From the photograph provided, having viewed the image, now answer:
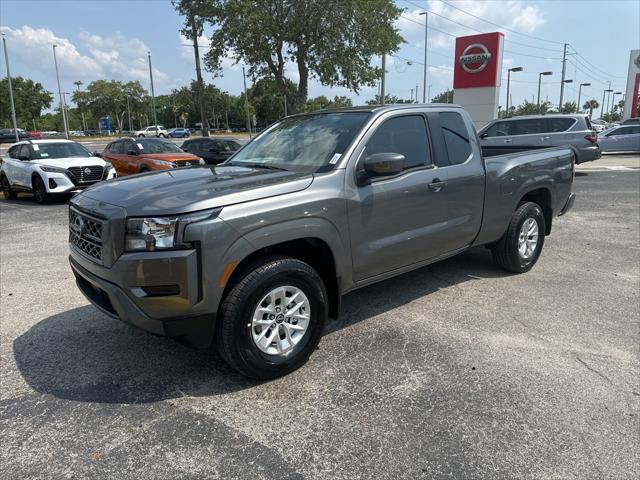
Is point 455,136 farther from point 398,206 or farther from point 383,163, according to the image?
point 383,163

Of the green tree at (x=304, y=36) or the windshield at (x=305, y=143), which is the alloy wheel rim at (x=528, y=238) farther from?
the green tree at (x=304, y=36)

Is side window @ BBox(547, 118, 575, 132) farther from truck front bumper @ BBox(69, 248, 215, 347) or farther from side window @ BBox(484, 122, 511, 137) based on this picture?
truck front bumper @ BBox(69, 248, 215, 347)

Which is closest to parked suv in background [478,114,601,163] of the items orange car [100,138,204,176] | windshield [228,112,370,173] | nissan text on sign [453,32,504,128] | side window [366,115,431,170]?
orange car [100,138,204,176]

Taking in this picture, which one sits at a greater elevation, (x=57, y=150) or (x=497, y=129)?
(x=497, y=129)

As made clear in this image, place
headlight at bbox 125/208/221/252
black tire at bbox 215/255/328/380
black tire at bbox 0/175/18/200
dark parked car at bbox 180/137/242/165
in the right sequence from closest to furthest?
A: 1. headlight at bbox 125/208/221/252
2. black tire at bbox 215/255/328/380
3. black tire at bbox 0/175/18/200
4. dark parked car at bbox 180/137/242/165

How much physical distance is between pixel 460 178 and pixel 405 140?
2.43 feet

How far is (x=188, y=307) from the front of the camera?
118 inches

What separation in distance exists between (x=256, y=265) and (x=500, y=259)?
11.5 feet

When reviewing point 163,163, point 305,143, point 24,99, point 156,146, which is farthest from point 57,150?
point 24,99

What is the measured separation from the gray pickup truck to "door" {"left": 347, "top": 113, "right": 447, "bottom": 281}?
0.04 ft

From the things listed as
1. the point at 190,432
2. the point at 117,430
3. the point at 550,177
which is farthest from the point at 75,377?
the point at 550,177

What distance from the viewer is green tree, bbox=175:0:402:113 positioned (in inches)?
966

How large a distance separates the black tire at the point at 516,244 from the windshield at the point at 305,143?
2.42 m

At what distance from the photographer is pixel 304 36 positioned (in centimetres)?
2584
